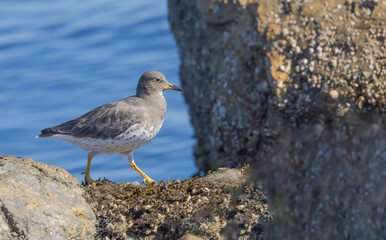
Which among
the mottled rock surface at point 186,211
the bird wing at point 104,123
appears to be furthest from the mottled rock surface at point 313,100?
the bird wing at point 104,123

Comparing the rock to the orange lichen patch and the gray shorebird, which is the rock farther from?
the orange lichen patch

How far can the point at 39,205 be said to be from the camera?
526 centimetres

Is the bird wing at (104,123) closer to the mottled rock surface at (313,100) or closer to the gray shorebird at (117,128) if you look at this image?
the gray shorebird at (117,128)

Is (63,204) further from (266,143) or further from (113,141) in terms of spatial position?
(266,143)

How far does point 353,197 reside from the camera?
15.5 ft

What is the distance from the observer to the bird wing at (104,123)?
6914mm

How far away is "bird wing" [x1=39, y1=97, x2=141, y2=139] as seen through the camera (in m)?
6.91

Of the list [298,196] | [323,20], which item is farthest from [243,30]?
[298,196]

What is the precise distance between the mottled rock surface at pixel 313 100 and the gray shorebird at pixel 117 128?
82.0 inches

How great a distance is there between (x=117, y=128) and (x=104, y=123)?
0.72 ft

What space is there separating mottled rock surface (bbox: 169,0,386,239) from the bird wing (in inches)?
85.4

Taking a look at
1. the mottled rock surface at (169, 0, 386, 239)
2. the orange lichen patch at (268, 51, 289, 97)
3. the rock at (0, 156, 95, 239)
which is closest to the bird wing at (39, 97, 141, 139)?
the rock at (0, 156, 95, 239)

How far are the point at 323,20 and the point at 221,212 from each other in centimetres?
228

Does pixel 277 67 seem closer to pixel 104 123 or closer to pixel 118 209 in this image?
pixel 118 209
